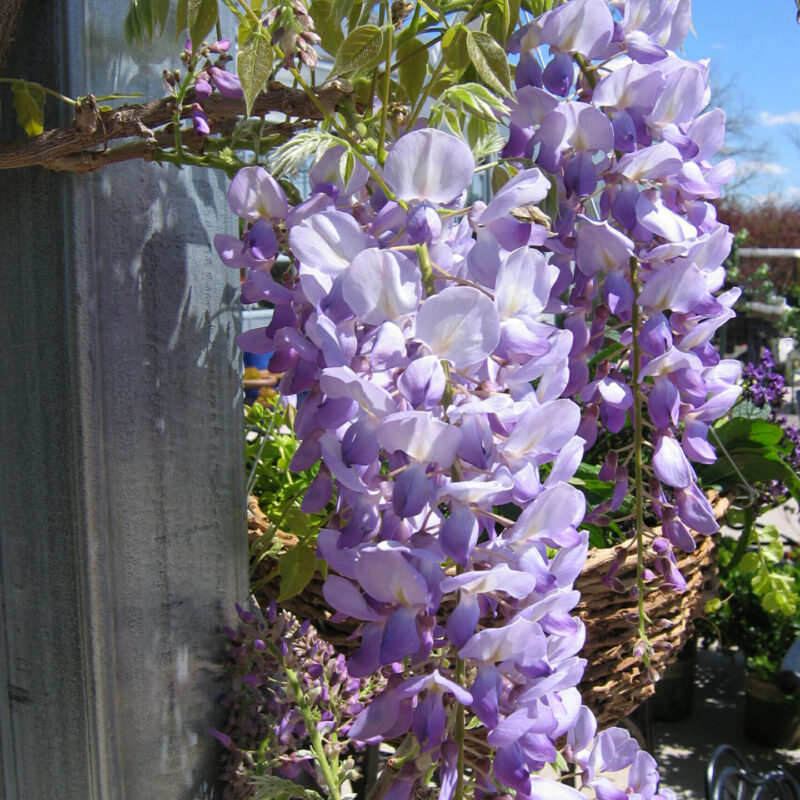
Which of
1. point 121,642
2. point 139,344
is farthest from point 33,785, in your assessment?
point 139,344

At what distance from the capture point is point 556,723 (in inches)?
18.2

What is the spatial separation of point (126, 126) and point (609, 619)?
596mm

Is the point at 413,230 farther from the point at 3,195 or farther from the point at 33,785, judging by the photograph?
the point at 33,785

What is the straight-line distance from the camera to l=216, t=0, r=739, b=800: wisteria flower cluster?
0.42 m

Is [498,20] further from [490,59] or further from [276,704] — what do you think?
[276,704]

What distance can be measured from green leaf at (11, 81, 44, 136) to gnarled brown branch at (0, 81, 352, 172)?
0.01 m

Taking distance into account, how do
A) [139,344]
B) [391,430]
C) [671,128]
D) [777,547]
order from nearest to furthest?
[391,430]
[671,128]
[139,344]
[777,547]

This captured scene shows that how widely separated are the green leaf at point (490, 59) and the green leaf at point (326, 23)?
116 mm

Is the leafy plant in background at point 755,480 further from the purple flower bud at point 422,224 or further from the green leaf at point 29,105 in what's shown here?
the green leaf at point 29,105

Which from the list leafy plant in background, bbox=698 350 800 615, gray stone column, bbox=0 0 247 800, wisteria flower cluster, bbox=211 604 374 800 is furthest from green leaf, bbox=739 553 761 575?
gray stone column, bbox=0 0 247 800

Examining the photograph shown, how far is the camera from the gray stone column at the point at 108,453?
0.62 m

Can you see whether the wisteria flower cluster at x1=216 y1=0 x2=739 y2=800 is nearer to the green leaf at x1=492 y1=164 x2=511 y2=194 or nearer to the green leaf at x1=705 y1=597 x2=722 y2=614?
the green leaf at x1=492 y1=164 x2=511 y2=194

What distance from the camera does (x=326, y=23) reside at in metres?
0.58

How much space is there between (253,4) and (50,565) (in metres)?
0.47
